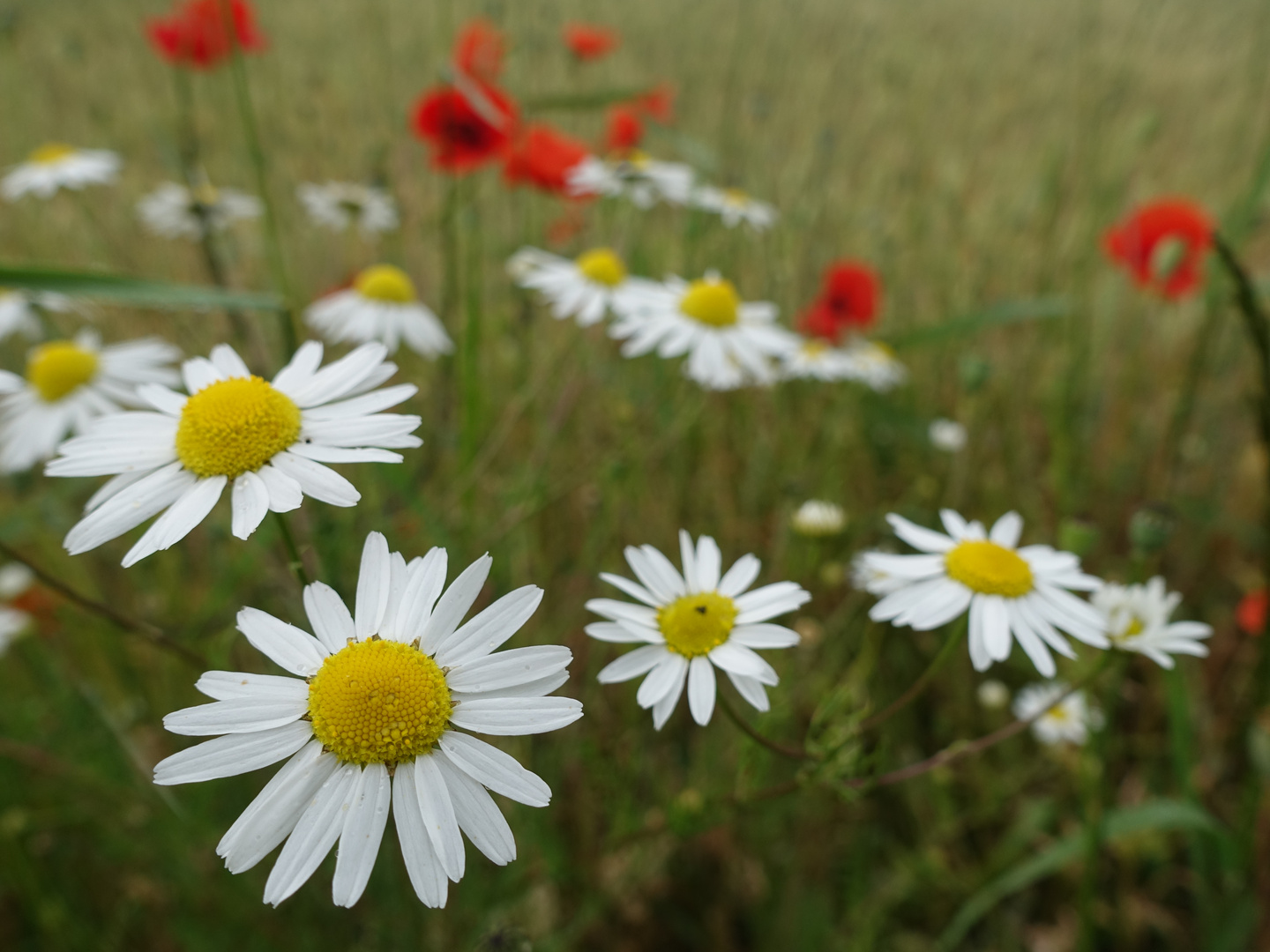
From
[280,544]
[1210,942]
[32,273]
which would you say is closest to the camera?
[32,273]

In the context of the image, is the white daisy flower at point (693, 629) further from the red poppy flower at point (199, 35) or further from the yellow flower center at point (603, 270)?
the red poppy flower at point (199, 35)

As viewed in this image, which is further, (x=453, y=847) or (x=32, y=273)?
(x=32, y=273)

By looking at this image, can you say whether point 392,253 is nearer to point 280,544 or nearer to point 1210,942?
point 280,544

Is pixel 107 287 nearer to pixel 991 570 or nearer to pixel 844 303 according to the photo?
pixel 991 570

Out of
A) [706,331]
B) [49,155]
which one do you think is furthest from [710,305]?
[49,155]

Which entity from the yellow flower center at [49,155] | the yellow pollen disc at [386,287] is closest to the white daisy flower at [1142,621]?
the yellow pollen disc at [386,287]

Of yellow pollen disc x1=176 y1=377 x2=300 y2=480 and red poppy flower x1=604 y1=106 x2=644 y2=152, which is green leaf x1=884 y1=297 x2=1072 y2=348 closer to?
yellow pollen disc x1=176 y1=377 x2=300 y2=480

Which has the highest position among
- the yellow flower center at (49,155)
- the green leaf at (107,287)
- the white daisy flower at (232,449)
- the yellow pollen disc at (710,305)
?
the green leaf at (107,287)

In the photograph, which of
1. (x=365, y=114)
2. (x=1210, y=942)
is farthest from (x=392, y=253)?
(x=1210, y=942)
